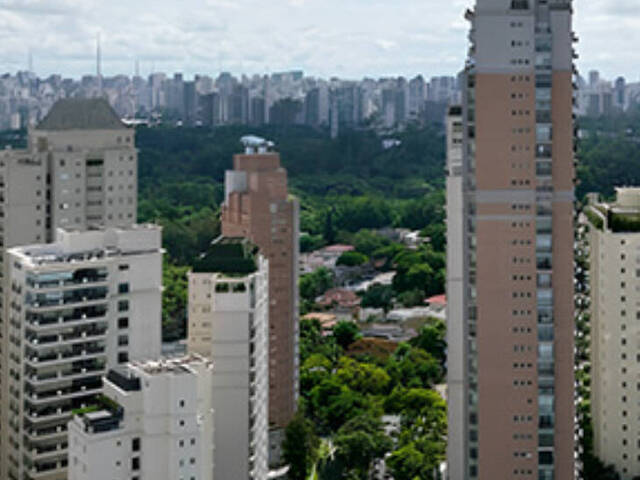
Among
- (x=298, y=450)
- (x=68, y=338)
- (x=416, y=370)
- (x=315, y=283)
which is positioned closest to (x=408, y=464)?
(x=298, y=450)

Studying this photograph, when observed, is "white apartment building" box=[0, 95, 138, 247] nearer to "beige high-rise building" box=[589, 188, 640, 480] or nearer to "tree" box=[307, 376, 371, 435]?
"tree" box=[307, 376, 371, 435]

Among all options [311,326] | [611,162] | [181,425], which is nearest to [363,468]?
[181,425]

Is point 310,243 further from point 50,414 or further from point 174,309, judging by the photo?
point 50,414

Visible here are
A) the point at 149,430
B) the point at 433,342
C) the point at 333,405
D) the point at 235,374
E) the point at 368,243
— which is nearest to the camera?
the point at 149,430

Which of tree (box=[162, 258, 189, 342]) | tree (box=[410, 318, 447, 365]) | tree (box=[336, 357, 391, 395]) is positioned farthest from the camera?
tree (box=[162, 258, 189, 342])

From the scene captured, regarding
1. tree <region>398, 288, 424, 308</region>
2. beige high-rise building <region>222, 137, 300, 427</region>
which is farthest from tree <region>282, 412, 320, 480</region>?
tree <region>398, 288, 424, 308</region>

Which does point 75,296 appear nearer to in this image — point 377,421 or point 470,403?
point 470,403

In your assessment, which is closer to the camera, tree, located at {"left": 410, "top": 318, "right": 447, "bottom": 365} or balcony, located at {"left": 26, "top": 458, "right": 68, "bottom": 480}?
balcony, located at {"left": 26, "top": 458, "right": 68, "bottom": 480}
